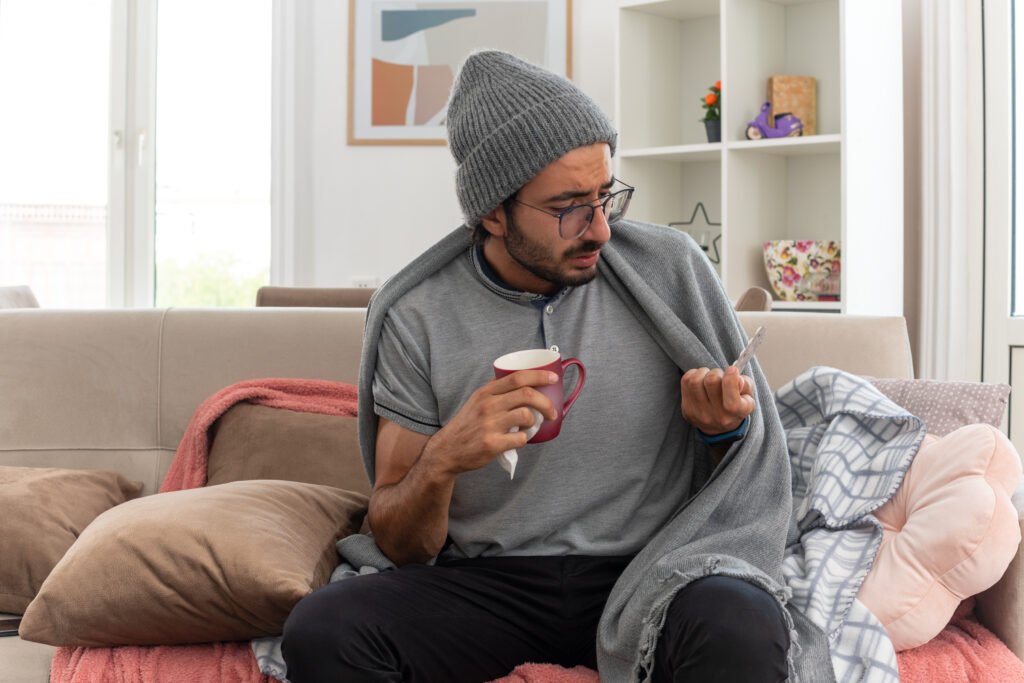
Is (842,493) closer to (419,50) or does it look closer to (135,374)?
(135,374)

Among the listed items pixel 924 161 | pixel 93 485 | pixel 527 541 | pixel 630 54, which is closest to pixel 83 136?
pixel 630 54

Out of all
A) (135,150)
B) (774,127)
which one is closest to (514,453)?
(774,127)

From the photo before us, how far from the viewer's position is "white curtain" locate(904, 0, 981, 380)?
11.6 feet

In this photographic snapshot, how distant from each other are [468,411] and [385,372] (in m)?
0.31

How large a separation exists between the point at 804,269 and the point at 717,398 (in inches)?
87.5

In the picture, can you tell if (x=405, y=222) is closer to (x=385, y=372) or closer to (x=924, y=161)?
(x=924, y=161)

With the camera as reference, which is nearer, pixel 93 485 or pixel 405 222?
pixel 93 485

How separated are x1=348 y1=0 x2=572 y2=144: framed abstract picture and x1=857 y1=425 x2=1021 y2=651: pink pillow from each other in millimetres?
3054

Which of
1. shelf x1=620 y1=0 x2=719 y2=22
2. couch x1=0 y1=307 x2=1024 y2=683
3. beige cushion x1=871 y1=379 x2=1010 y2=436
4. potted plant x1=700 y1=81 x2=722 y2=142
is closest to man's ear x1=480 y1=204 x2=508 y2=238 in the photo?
couch x1=0 y1=307 x2=1024 y2=683

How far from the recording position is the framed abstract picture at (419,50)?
170 inches

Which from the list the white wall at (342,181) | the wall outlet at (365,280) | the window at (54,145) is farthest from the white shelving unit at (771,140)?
the window at (54,145)

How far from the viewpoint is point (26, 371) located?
221 cm

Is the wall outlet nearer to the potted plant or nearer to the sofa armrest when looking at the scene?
the potted plant

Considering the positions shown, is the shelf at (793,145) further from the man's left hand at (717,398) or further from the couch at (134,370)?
the man's left hand at (717,398)
